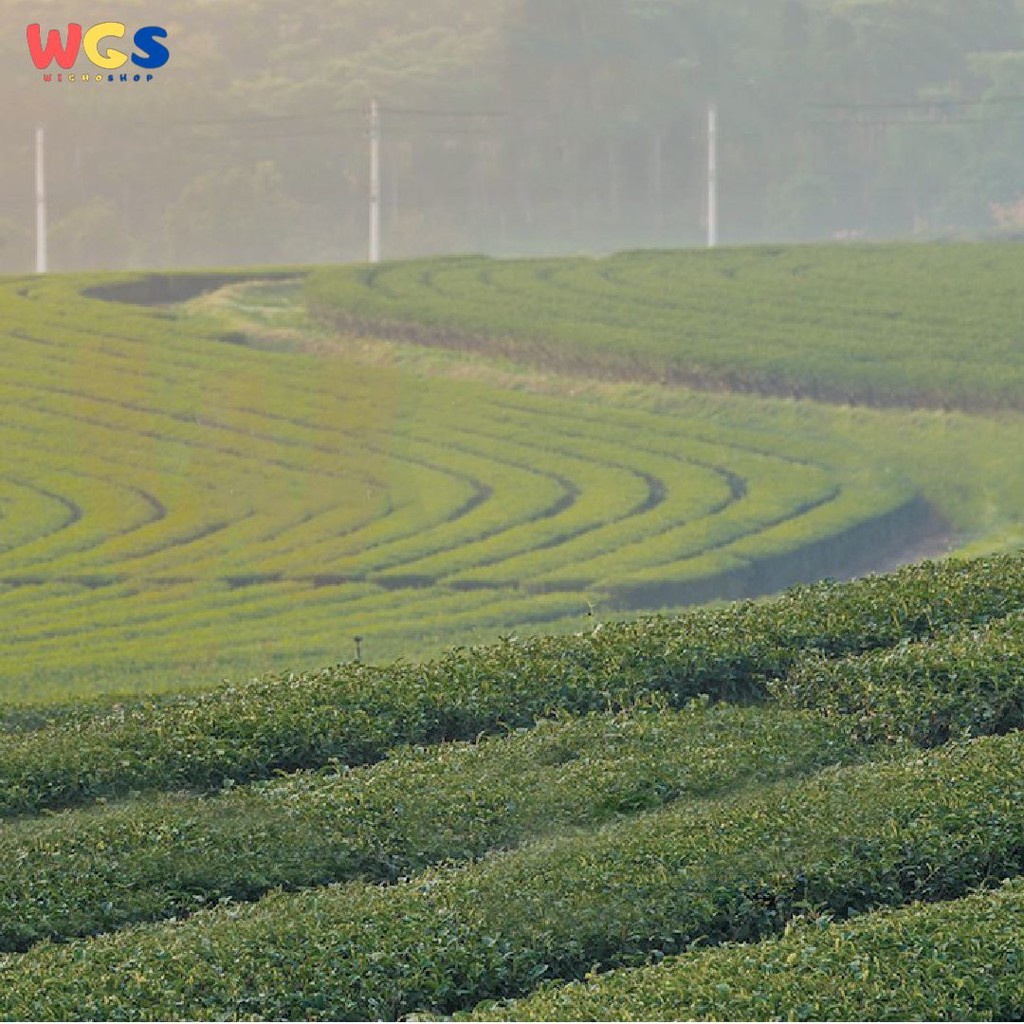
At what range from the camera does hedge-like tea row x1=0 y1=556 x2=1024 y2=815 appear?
34.1ft

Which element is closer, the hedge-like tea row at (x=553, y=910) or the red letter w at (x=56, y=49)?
the hedge-like tea row at (x=553, y=910)

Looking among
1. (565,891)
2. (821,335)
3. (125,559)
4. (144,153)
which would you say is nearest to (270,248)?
(144,153)

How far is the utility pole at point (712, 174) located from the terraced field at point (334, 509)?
665 inches

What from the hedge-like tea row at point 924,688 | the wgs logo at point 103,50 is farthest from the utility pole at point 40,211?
the hedge-like tea row at point 924,688

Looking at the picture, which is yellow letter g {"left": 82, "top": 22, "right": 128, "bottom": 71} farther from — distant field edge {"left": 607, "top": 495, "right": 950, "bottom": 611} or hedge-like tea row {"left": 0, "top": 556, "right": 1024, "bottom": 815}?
hedge-like tea row {"left": 0, "top": 556, "right": 1024, "bottom": 815}

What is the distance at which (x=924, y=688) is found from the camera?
35.0ft

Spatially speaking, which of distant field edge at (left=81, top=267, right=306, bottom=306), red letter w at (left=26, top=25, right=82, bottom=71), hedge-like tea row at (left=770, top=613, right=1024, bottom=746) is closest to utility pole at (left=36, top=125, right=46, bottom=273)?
red letter w at (left=26, top=25, right=82, bottom=71)

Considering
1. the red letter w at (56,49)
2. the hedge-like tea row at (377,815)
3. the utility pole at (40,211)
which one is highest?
the red letter w at (56,49)

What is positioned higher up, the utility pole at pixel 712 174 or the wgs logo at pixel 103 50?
the wgs logo at pixel 103 50

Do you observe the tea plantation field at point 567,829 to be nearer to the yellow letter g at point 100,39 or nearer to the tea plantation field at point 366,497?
the tea plantation field at point 366,497

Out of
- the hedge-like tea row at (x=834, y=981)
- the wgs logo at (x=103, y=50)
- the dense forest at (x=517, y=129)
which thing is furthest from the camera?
the dense forest at (x=517, y=129)

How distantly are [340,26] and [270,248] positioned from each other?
836 centimetres

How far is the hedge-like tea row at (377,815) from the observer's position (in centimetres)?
863

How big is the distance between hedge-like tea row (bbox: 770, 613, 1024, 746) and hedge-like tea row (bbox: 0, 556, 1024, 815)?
1.51 ft
